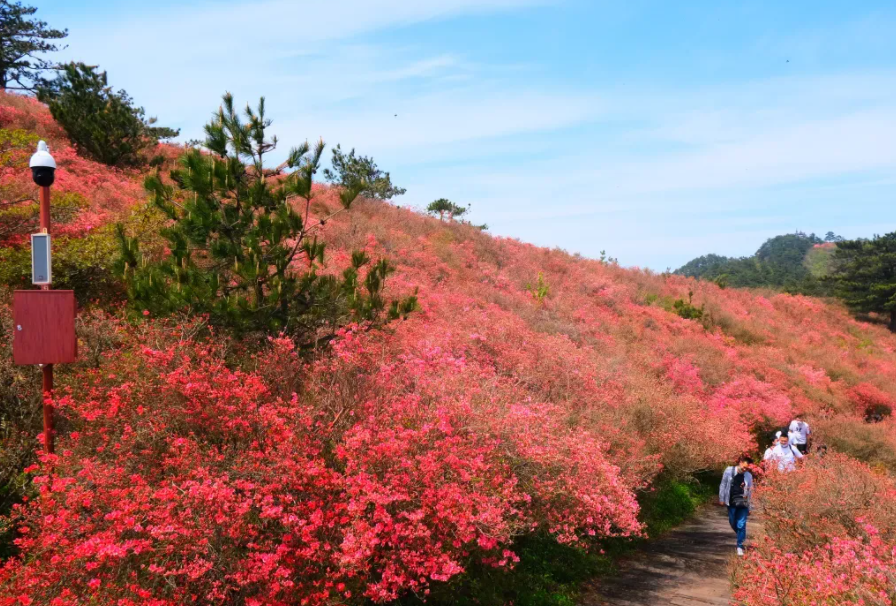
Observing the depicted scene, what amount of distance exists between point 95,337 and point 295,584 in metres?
4.52

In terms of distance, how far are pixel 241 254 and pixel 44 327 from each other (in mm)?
2598

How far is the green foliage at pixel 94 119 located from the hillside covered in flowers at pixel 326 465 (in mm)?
4458

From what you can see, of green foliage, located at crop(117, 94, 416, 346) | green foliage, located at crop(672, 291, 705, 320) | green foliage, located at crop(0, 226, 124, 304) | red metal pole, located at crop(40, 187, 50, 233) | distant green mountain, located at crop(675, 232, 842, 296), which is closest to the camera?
red metal pole, located at crop(40, 187, 50, 233)

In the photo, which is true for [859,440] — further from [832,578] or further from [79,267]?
[79,267]

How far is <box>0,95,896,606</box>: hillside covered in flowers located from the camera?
5141mm

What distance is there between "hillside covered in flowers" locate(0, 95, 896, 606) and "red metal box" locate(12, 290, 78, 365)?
62 centimetres

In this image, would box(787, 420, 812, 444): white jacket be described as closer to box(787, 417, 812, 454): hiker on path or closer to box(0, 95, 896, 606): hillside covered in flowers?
box(787, 417, 812, 454): hiker on path

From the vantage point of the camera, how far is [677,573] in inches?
356

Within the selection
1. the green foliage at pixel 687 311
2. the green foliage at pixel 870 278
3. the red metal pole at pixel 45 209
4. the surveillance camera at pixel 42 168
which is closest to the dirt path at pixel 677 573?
the red metal pole at pixel 45 209

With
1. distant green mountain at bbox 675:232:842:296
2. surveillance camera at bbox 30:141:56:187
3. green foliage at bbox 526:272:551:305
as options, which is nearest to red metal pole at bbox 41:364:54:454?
surveillance camera at bbox 30:141:56:187

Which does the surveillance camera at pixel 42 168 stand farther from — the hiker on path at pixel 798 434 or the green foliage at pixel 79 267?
the hiker on path at pixel 798 434

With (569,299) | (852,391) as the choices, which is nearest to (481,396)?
(569,299)

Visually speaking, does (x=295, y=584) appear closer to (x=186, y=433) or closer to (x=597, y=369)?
(x=186, y=433)

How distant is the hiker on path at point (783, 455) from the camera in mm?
9395
